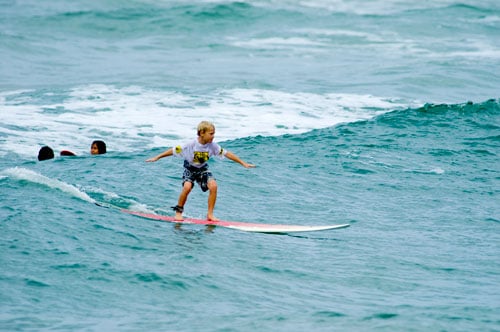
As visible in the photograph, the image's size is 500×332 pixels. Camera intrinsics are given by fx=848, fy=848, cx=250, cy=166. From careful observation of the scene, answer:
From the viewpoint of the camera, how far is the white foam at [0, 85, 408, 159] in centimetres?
1900

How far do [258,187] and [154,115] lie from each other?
844cm

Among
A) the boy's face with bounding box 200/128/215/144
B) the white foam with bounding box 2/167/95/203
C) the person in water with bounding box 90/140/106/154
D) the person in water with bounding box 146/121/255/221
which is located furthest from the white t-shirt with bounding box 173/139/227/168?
the person in water with bounding box 90/140/106/154

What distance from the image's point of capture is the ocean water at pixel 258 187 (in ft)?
27.3

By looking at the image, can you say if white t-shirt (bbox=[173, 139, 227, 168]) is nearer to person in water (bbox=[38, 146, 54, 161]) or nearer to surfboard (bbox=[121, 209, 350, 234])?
surfboard (bbox=[121, 209, 350, 234])

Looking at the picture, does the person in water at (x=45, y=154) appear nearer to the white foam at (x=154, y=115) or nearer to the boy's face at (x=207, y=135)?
the white foam at (x=154, y=115)

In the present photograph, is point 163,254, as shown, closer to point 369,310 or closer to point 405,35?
point 369,310

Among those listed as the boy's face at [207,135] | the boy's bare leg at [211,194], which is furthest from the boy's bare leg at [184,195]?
the boy's face at [207,135]

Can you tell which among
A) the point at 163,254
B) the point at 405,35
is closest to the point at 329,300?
the point at 163,254

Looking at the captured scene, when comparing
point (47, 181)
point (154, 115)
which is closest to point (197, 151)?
point (47, 181)

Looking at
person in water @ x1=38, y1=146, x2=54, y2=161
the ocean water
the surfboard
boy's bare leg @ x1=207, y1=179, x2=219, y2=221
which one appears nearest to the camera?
the ocean water

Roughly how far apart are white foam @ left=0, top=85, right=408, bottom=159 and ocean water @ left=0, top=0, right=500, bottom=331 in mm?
95

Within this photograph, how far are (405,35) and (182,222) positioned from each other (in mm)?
28169

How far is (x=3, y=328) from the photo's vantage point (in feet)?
23.9

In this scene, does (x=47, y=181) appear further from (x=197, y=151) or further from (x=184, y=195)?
(x=197, y=151)
